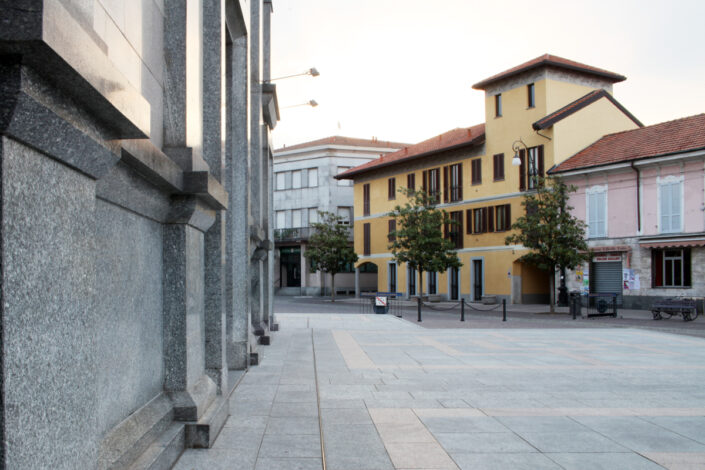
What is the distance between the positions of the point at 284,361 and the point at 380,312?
571 inches

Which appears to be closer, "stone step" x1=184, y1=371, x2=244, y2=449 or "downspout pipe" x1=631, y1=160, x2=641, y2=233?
"stone step" x1=184, y1=371, x2=244, y2=449

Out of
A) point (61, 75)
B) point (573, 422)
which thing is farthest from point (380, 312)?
point (61, 75)

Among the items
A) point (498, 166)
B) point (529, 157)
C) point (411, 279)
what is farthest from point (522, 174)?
point (411, 279)

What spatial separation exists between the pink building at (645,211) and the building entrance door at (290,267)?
3004 centimetres

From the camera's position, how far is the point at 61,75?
1.95 meters

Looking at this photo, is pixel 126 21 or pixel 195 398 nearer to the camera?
pixel 126 21

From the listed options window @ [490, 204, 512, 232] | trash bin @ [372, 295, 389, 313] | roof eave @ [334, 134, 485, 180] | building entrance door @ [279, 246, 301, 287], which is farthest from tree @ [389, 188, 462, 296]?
building entrance door @ [279, 246, 301, 287]

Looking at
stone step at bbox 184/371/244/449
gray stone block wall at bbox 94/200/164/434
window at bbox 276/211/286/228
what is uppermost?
window at bbox 276/211/286/228

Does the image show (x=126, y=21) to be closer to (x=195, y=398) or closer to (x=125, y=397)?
(x=125, y=397)

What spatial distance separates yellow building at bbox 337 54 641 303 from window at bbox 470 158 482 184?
2.4 inches

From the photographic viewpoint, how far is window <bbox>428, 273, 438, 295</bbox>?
132ft

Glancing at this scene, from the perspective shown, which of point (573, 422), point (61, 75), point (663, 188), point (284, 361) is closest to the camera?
point (61, 75)

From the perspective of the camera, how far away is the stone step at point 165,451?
141 inches

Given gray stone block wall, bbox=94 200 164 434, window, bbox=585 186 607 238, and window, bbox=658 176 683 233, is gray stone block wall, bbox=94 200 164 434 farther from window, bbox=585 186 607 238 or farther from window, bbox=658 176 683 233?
window, bbox=585 186 607 238
